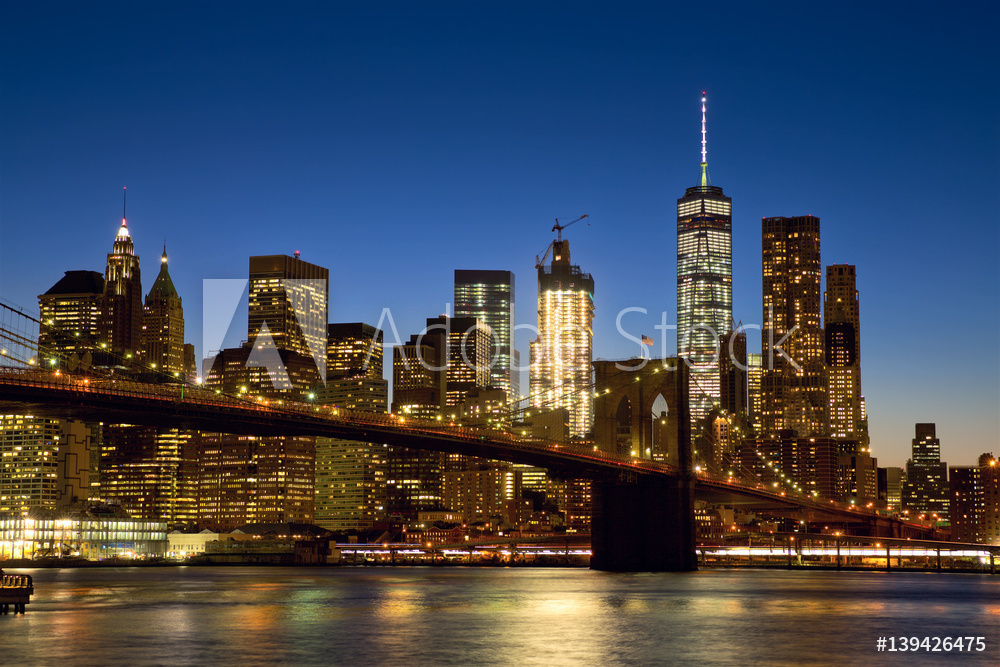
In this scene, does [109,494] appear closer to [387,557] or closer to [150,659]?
[387,557]

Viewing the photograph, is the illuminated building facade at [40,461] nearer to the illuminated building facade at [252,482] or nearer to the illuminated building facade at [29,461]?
the illuminated building facade at [29,461]

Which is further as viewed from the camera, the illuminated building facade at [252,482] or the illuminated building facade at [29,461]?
the illuminated building facade at [252,482]

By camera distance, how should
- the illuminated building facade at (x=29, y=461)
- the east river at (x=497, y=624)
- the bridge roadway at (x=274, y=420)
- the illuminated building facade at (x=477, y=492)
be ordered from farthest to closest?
the illuminated building facade at (x=477, y=492) < the illuminated building facade at (x=29, y=461) < the bridge roadway at (x=274, y=420) < the east river at (x=497, y=624)

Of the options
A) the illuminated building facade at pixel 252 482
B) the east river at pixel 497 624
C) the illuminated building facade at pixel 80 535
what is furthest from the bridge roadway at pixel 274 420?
the illuminated building facade at pixel 252 482

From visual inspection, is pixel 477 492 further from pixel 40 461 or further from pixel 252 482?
pixel 40 461

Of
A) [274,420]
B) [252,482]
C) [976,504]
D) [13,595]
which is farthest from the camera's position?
[252,482]

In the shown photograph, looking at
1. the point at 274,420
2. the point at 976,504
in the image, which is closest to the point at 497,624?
the point at 274,420
